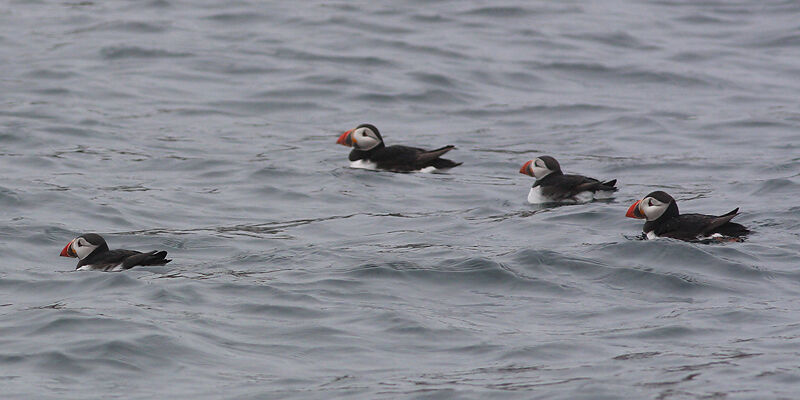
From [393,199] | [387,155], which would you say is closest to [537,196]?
[393,199]

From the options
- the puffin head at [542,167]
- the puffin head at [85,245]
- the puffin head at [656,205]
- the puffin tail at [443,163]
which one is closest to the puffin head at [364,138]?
the puffin tail at [443,163]

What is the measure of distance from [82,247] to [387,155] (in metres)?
4.61

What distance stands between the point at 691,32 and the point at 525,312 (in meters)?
14.0

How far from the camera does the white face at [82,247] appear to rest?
30.9 feet

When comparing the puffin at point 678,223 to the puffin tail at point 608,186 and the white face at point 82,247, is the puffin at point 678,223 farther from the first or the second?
the white face at point 82,247

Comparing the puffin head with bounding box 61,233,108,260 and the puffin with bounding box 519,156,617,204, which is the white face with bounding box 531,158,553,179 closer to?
the puffin with bounding box 519,156,617,204

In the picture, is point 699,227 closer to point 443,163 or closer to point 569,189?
point 569,189

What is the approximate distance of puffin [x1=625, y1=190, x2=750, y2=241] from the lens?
9.72 m

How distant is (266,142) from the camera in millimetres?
15023

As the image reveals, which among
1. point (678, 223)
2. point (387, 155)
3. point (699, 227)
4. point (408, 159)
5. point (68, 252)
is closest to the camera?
point (68, 252)

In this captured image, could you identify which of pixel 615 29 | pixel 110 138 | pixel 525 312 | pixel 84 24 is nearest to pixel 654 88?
pixel 615 29

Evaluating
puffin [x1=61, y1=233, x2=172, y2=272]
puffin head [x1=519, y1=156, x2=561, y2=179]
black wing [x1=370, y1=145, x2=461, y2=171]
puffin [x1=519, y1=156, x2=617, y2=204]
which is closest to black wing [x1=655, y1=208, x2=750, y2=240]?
puffin [x1=519, y1=156, x2=617, y2=204]

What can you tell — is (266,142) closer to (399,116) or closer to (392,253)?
(399,116)

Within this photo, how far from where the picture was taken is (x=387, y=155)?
13500mm
